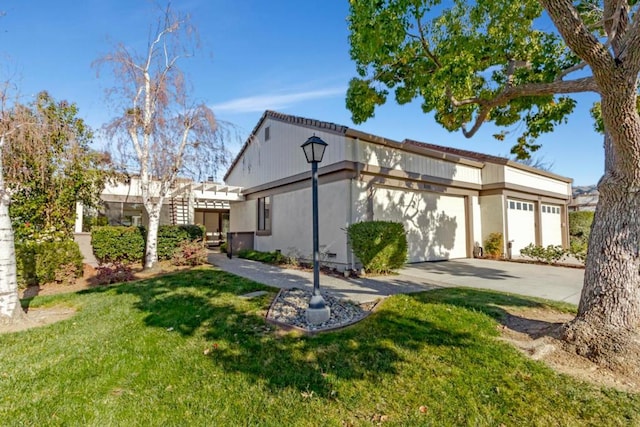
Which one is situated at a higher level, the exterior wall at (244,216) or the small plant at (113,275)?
the exterior wall at (244,216)

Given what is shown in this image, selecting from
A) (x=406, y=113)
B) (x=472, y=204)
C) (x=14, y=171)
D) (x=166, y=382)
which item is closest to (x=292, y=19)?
(x=406, y=113)

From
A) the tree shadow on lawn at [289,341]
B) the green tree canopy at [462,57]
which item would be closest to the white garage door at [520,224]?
the green tree canopy at [462,57]

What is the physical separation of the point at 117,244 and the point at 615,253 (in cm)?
1355

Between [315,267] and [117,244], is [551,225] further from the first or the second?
[117,244]

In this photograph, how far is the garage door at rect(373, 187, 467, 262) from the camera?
1114 centimetres

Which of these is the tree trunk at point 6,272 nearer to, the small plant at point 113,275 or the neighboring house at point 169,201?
the small plant at point 113,275

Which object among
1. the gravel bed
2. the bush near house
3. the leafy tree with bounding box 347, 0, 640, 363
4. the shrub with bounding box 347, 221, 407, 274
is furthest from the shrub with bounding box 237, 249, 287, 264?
the bush near house

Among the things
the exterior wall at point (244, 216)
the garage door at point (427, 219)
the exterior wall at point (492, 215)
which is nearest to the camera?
the garage door at point (427, 219)

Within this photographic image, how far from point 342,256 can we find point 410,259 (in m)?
3.30

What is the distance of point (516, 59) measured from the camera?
723cm

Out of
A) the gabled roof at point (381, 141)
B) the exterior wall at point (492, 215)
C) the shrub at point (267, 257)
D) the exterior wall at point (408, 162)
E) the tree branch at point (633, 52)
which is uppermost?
the gabled roof at point (381, 141)

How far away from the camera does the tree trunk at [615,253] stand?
11.9 ft

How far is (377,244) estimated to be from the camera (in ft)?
29.7

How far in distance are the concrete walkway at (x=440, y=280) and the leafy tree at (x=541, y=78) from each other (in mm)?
3071
